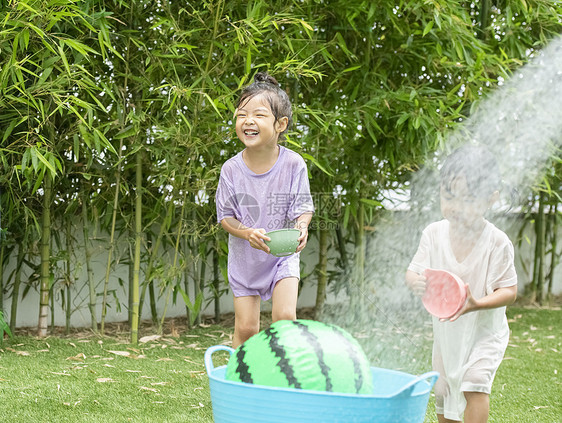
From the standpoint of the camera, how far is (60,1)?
3.07m

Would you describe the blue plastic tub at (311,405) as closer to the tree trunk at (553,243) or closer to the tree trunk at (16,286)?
the tree trunk at (16,286)

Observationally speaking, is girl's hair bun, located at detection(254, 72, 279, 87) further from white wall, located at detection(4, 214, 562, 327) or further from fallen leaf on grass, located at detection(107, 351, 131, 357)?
white wall, located at detection(4, 214, 562, 327)

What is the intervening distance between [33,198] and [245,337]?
6.38 ft

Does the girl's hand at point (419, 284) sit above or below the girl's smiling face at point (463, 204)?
below

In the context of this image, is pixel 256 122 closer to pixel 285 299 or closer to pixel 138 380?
pixel 285 299

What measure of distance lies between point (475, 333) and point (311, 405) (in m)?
0.81

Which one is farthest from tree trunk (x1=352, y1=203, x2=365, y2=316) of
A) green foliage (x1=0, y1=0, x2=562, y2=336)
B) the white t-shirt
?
the white t-shirt

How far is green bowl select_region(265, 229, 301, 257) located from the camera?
7.23ft

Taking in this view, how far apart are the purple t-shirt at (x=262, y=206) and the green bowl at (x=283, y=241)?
252 mm

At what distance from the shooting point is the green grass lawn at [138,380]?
2652 millimetres

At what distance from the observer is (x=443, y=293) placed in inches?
70.9

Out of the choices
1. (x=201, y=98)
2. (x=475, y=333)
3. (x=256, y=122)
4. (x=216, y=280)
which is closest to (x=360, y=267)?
(x=216, y=280)

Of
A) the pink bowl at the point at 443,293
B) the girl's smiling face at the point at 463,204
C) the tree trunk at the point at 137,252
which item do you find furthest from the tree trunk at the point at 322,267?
the pink bowl at the point at 443,293

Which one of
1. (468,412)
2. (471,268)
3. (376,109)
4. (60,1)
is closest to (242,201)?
(471,268)
